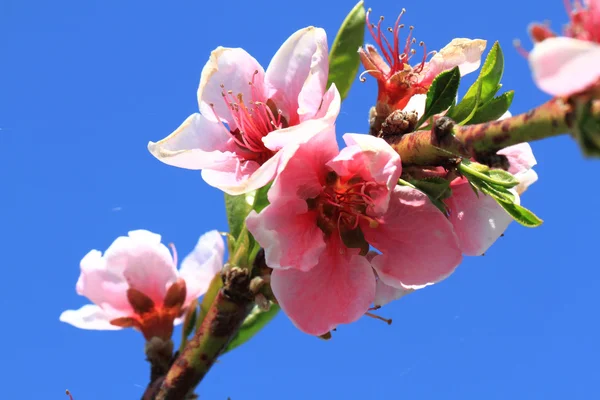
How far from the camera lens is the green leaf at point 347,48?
136 cm

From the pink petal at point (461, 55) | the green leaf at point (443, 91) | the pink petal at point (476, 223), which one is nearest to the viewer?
the green leaf at point (443, 91)

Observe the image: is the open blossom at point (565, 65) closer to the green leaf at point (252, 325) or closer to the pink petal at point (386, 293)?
the pink petal at point (386, 293)

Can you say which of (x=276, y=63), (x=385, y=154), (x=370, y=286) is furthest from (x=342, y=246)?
(x=276, y=63)

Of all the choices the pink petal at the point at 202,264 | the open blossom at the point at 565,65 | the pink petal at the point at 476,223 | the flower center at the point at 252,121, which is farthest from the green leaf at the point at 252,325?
the open blossom at the point at 565,65

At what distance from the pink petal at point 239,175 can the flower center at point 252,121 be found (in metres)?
0.04

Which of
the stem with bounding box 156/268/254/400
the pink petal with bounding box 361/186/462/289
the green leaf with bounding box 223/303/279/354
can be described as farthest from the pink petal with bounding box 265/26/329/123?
the green leaf with bounding box 223/303/279/354

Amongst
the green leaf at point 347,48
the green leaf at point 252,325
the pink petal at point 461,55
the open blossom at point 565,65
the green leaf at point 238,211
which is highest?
the green leaf at point 347,48

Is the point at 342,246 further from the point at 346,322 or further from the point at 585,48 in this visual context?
the point at 585,48

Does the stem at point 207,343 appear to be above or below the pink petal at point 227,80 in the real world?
below

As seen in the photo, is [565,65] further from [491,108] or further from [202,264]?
[202,264]

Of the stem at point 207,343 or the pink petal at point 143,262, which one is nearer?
the stem at point 207,343

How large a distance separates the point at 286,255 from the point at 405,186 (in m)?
0.21

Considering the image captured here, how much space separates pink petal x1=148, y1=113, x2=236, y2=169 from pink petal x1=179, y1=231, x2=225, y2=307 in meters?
0.30

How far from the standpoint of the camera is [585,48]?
0.64 metres
